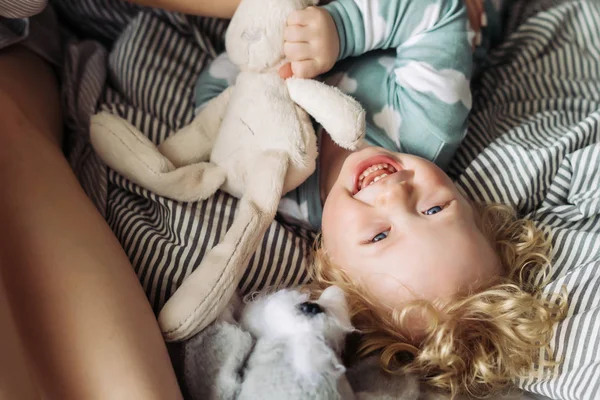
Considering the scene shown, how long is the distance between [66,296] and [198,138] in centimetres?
35

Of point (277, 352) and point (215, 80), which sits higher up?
point (215, 80)

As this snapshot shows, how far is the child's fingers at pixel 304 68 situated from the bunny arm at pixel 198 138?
111mm

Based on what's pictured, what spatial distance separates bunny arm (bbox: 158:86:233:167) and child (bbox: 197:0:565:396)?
2.8 inches

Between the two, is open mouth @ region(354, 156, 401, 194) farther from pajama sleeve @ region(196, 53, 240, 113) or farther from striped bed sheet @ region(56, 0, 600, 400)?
pajama sleeve @ region(196, 53, 240, 113)

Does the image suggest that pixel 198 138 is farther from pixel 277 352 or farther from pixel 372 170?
pixel 277 352

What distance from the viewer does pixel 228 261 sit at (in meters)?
0.72

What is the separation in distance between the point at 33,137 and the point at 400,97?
51 cm

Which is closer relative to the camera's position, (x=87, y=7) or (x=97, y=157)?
(x=97, y=157)

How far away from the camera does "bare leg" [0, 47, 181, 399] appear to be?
59cm

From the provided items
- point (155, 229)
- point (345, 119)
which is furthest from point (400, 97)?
point (155, 229)

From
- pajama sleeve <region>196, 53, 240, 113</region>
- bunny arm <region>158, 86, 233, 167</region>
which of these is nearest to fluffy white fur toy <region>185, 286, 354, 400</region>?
bunny arm <region>158, 86, 233, 167</region>

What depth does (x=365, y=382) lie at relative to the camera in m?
0.73

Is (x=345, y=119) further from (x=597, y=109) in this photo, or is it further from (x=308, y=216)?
(x=597, y=109)

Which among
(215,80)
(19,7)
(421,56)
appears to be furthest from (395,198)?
(19,7)
